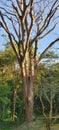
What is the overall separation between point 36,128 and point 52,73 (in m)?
6.52

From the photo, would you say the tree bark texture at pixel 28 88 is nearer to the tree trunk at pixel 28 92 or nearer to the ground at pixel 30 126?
the tree trunk at pixel 28 92

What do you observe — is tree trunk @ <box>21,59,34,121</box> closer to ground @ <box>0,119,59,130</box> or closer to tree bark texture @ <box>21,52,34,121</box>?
tree bark texture @ <box>21,52,34,121</box>

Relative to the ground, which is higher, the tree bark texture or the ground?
the tree bark texture

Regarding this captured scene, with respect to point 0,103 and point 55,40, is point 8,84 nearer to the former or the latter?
point 0,103

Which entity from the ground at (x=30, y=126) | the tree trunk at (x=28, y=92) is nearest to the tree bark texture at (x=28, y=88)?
the tree trunk at (x=28, y=92)

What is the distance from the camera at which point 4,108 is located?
21.8 meters

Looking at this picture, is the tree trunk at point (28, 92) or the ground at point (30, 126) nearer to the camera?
the ground at point (30, 126)

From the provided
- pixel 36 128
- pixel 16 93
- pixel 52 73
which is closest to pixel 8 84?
pixel 16 93

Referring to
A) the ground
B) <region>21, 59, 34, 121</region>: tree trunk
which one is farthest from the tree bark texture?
the ground

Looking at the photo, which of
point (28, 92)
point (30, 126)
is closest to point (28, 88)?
point (28, 92)

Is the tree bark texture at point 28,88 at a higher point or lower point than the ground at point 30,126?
higher

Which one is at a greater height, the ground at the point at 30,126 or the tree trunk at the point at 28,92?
the tree trunk at the point at 28,92

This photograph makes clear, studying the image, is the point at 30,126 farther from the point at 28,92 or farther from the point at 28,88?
the point at 28,88

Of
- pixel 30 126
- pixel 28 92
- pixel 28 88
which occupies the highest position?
pixel 28 88
